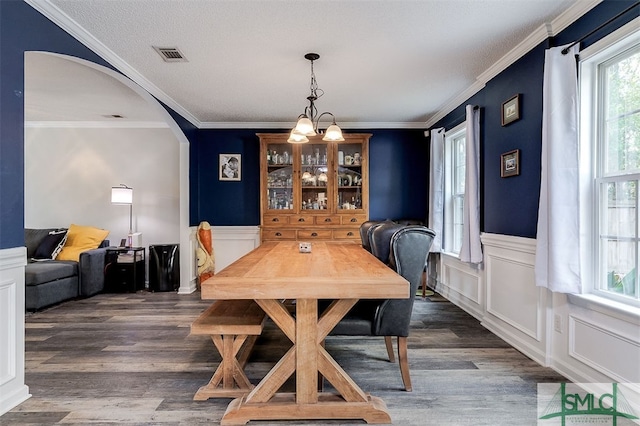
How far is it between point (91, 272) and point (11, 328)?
276 cm

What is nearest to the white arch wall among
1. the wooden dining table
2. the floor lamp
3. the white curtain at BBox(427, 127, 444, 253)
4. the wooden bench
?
the floor lamp

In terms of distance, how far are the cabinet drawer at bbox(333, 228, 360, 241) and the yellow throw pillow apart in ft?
10.6

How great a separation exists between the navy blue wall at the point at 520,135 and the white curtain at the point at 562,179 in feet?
0.65

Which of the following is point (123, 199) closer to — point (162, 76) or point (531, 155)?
point (162, 76)

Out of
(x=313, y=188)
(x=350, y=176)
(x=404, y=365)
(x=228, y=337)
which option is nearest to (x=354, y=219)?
(x=350, y=176)

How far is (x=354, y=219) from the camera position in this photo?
15.8 ft

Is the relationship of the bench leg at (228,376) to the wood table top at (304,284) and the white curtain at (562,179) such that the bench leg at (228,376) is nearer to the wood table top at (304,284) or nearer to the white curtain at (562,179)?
the wood table top at (304,284)

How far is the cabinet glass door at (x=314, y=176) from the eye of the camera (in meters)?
4.83

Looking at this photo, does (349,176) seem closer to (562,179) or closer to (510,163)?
(510,163)

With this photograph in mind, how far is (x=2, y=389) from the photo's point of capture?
188 cm

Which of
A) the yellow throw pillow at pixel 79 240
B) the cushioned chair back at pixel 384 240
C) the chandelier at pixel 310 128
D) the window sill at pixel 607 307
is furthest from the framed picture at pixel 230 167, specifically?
the window sill at pixel 607 307

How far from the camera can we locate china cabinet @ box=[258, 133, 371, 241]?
4.77 meters

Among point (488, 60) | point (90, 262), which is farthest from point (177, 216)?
point (488, 60)

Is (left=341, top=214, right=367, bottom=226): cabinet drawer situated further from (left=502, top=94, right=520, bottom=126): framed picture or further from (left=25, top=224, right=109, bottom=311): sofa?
(left=25, top=224, right=109, bottom=311): sofa
